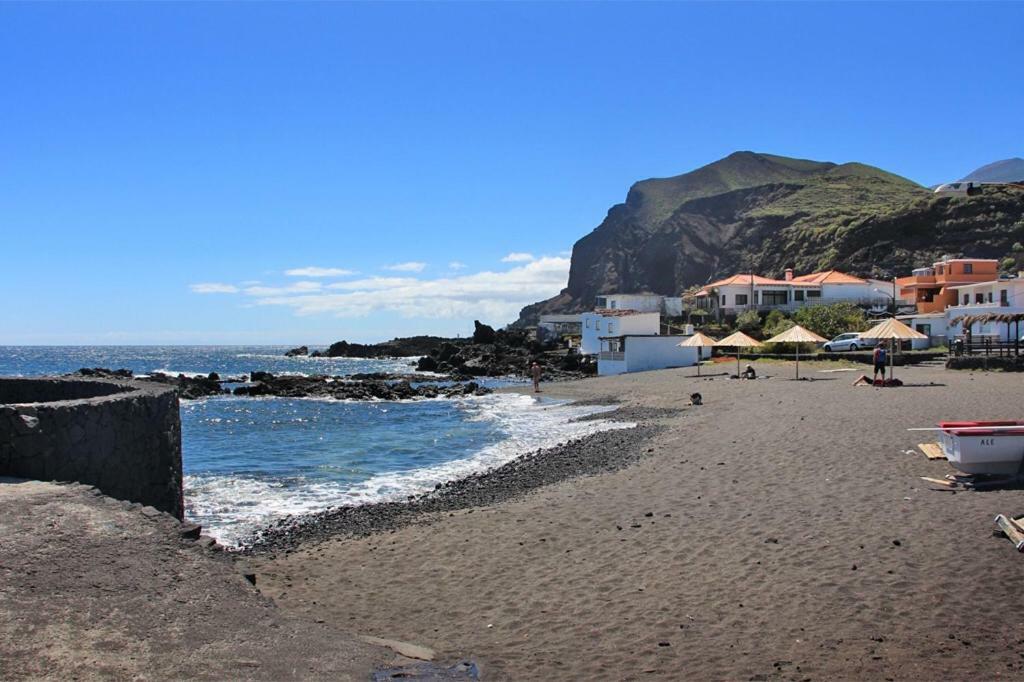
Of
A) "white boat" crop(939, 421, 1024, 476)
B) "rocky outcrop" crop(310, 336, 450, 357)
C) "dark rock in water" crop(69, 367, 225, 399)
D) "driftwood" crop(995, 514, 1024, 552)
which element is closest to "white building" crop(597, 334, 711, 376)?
"dark rock in water" crop(69, 367, 225, 399)

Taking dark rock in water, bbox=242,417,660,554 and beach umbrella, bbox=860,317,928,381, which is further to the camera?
beach umbrella, bbox=860,317,928,381

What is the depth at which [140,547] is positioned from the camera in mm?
6562

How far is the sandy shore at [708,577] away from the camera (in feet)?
20.7

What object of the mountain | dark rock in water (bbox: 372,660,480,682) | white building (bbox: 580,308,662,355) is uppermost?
the mountain

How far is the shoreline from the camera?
12062 mm

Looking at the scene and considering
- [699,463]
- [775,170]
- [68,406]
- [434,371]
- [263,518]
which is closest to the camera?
[68,406]

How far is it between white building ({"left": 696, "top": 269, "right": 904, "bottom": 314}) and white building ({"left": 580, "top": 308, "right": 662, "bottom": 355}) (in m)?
17.4

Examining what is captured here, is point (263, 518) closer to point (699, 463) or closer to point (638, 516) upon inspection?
point (638, 516)

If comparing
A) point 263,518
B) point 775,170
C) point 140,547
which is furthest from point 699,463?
point 775,170

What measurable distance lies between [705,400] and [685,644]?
887 inches

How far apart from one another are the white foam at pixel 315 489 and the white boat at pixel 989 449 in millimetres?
9857

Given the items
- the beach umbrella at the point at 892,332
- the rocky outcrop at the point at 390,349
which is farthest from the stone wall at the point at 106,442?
the rocky outcrop at the point at 390,349

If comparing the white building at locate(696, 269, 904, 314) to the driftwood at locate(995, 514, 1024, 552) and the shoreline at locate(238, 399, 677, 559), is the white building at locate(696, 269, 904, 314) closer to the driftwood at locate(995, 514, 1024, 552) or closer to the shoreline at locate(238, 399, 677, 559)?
the shoreline at locate(238, 399, 677, 559)

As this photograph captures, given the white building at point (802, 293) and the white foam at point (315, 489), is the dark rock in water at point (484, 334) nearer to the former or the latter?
the white building at point (802, 293)
